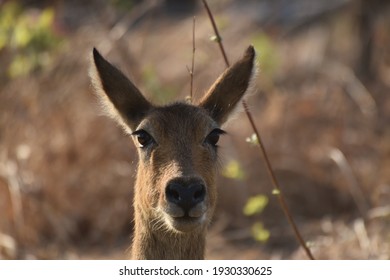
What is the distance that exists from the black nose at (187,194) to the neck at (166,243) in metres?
0.69

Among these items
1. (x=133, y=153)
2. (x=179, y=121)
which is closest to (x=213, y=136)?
(x=179, y=121)

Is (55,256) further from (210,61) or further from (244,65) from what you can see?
(244,65)

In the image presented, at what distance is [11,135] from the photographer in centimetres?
1255

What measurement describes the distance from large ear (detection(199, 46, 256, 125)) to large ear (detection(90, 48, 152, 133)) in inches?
20.5

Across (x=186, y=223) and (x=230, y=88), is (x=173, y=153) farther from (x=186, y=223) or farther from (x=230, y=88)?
(x=230, y=88)

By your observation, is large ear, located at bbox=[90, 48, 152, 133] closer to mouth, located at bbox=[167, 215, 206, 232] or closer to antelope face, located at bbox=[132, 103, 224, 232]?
antelope face, located at bbox=[132, 103, 224, 232]

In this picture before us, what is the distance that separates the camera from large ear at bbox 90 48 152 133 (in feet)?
25.4

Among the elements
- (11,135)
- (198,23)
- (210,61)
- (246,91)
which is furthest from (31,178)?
(198,23)

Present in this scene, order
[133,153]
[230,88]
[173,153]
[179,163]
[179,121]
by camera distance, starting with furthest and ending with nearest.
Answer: [133,153]
[230,88]
[179,121]
[173,153]
[179,163]

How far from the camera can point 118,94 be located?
→ 25.6 ft

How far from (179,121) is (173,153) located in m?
0.36

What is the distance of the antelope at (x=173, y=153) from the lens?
6863mm

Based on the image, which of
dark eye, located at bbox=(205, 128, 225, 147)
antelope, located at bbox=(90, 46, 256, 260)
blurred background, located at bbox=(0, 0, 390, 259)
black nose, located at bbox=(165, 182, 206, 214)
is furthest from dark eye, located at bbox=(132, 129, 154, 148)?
blurred background, located at bbox=(0, 0, 390, 259)

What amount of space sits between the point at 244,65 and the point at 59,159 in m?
5.64
